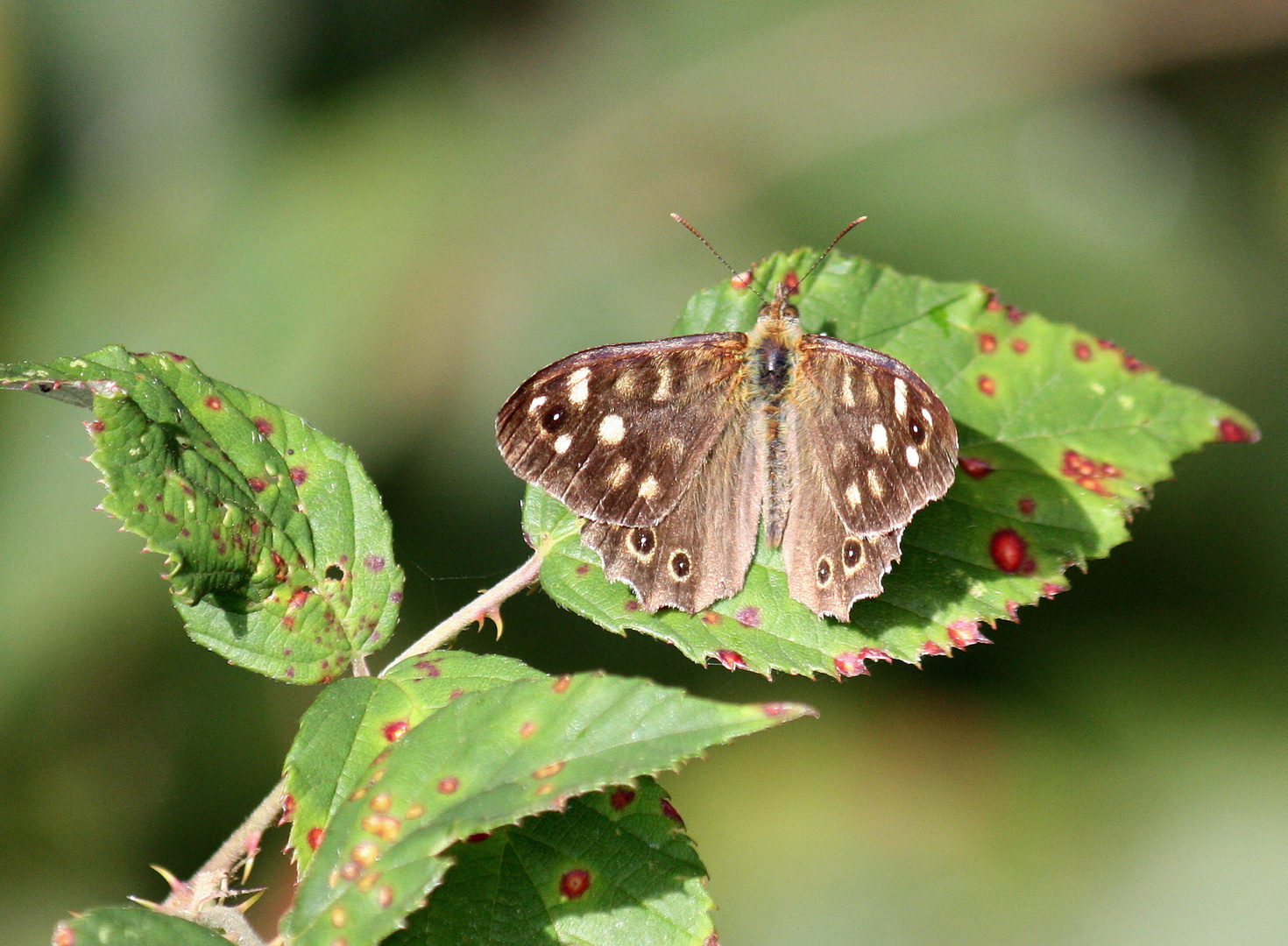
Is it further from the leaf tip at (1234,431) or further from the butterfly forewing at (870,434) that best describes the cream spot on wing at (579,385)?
the leaf tip at (1234,431)

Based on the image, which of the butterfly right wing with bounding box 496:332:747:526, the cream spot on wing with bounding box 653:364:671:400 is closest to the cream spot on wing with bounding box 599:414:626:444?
the butterfly right wing with bounding box 496:332:747:526

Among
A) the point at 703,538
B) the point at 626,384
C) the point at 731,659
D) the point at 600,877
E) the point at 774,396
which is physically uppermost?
the point at 626,384

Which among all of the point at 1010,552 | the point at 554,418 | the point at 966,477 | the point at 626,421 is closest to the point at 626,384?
the point at 626,421

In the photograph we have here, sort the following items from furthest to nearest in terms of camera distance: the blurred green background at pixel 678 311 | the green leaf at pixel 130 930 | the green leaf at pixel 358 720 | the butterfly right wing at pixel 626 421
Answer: the blurred green background at pixel 678 311, the butterfly right wing at pixel 626 421, the green leaf at pixel 358 720, the green leaf at pixel 130 930

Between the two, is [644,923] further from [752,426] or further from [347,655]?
[752,426]

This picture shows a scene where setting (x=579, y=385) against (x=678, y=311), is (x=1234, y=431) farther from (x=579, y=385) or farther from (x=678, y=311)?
(x=678, y=311)

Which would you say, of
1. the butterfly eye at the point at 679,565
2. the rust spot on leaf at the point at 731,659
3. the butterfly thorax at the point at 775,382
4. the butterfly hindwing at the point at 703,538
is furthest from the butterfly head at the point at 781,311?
the rust spot on leaf at the point at 731,659

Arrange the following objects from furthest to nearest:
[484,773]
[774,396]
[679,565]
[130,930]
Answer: [774,396] → [679,565] → [484,773] → [130,930]
